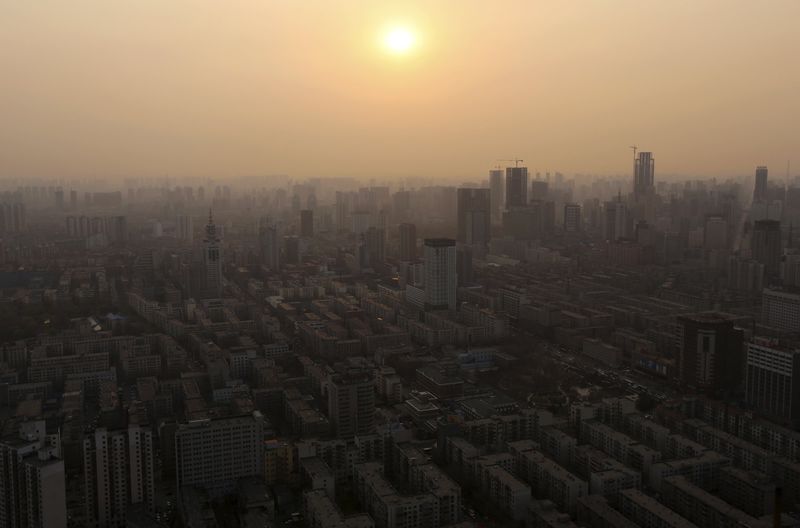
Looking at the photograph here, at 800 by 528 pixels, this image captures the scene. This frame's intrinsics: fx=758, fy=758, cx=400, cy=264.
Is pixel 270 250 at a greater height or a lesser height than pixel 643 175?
lesser

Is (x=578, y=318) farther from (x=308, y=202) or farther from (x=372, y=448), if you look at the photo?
(x=308, y=202)

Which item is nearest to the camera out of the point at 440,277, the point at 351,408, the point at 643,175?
the point at 351,408

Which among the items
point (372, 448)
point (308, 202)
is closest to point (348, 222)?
point (308, 202)

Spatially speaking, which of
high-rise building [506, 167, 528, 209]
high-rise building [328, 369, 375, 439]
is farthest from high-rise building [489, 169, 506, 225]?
high-rise building [328, 369, 375, 439]

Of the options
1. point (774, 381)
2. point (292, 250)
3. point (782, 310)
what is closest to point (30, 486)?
point (774, 381)

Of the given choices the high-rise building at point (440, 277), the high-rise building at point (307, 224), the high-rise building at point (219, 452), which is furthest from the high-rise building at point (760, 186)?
the high-rise building at point (307, 224)

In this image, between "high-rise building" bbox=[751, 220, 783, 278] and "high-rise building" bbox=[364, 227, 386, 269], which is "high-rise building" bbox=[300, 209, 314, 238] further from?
"high-rise building" bbox=[751, 220, 783, 278]

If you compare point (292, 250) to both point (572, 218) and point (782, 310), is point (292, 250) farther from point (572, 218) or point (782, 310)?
point (782, 310)
